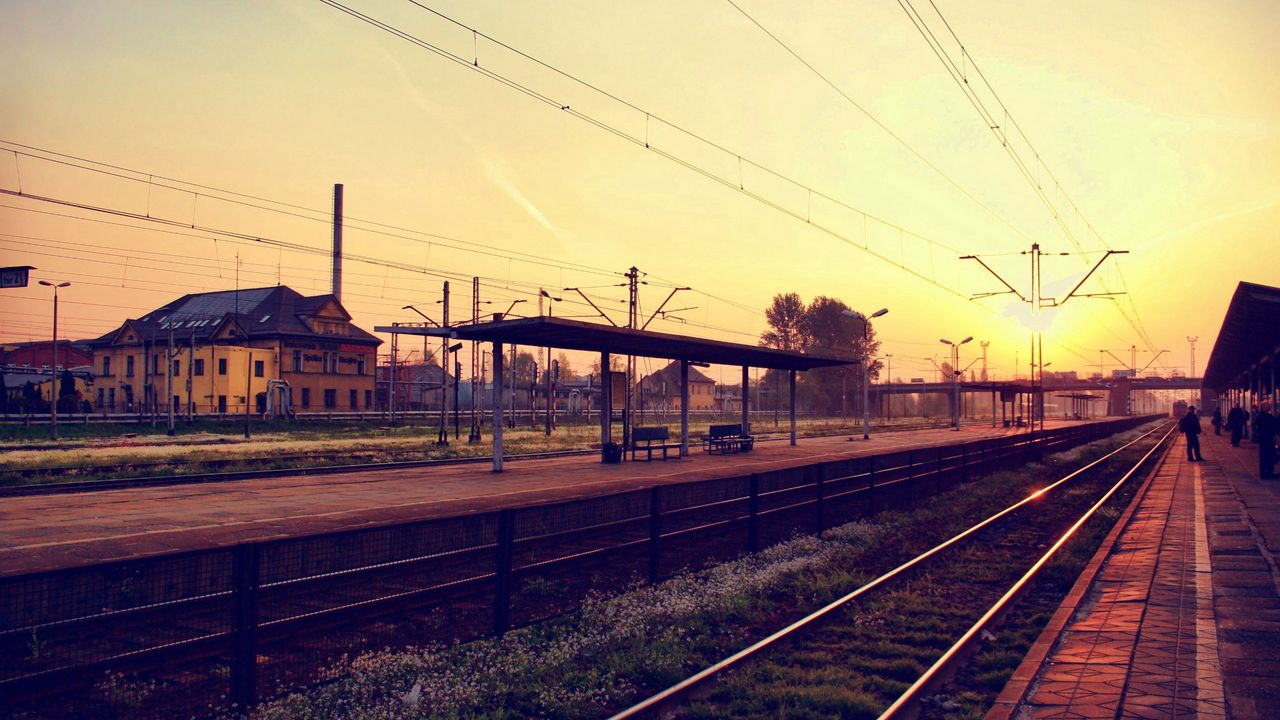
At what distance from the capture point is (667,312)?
43.1 m

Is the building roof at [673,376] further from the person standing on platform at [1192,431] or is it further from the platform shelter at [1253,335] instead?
the person standing on platform at [1192,431]

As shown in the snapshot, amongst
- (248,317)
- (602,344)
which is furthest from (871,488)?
(248,317)

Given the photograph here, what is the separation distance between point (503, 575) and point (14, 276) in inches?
634

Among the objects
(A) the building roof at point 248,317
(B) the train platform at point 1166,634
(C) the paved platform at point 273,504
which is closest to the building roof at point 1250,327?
(B) the train platform at point 1166,634

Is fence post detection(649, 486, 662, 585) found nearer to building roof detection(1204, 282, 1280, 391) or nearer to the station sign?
building roof detection(1204, 282, 1280, 391)

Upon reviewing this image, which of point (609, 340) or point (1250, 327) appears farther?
point (1250, 327)

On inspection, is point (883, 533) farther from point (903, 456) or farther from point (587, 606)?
point (587, 606)

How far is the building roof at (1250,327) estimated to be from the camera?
16.1m

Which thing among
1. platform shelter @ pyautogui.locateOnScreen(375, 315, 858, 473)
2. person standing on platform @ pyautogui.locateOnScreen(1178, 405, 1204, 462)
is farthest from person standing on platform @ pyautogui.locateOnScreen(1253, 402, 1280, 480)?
platform shelter @ pyautogui.locateOnScreen(375, 315, 858, 473)

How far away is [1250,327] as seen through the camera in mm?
22906

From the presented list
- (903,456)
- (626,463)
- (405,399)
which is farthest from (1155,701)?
(405,399)

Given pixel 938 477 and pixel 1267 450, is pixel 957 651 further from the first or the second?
pixel 1267 450

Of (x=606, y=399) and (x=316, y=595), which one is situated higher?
(x=606, y=399)

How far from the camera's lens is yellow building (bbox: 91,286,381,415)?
193ft
